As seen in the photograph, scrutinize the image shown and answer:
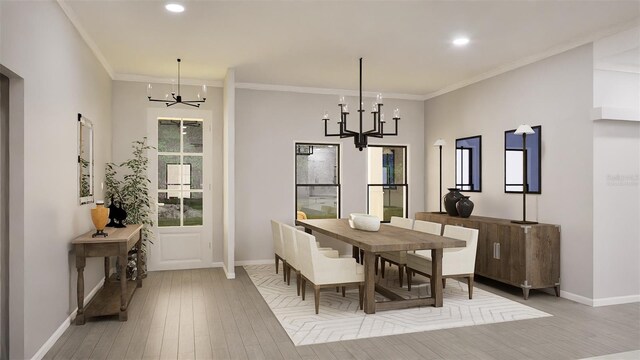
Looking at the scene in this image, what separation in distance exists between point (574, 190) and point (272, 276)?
377 centimetres

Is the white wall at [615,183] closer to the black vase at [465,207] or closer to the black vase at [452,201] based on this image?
the black vase at [465,207]

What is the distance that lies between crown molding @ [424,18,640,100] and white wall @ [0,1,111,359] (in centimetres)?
495

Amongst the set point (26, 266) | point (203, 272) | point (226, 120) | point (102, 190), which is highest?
point (226, 120)

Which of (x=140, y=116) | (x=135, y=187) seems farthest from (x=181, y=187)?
(x=140, y=116)

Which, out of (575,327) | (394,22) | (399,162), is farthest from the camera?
(399,162)

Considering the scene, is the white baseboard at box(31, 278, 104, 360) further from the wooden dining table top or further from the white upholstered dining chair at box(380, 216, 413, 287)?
the white upholstered dining chair at box(380, 216, 413, 287)

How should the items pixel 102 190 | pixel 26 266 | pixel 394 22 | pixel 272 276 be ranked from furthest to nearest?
pixel 272 276
pixel 102 190
pixel 394 22
pixel 26 266

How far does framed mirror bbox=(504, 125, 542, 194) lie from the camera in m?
5.32

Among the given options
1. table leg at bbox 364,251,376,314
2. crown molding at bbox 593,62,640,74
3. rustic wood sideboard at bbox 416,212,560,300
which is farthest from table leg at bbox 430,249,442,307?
crown molding at bbox 593,62,640,74

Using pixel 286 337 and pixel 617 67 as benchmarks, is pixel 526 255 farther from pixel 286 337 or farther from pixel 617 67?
pixel 286 337

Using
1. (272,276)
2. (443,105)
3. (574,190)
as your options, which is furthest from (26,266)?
(443,105)

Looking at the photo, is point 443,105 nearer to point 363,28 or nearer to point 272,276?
point 363,28

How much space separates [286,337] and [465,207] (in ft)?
10.7

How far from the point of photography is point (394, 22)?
4.27m
